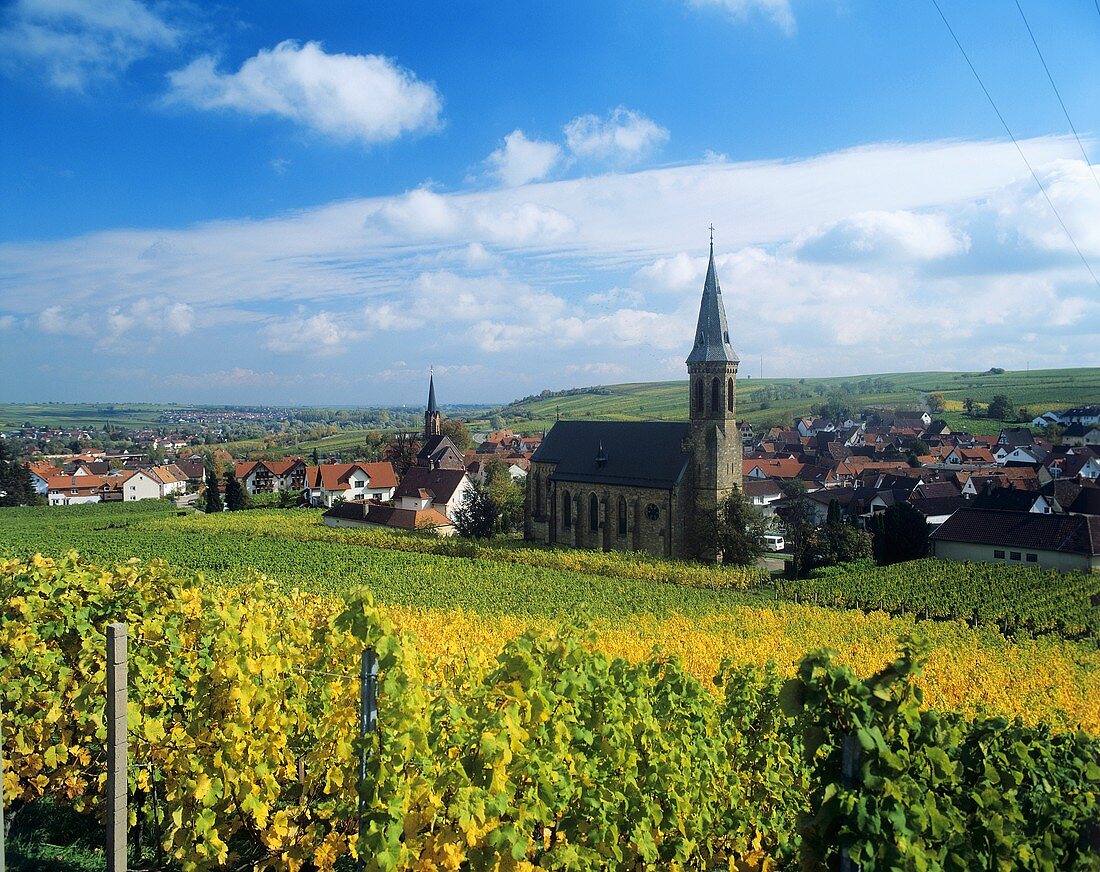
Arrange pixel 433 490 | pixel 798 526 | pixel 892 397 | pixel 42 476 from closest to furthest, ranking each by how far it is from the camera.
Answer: pixel 798 526
pixel 433 490
pixel 42 476
pixel 892 397

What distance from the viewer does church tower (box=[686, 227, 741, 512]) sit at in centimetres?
4322

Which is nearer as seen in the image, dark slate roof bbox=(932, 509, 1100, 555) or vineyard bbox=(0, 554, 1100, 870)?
vineyard bbox=(0, 554, 1100, 870)

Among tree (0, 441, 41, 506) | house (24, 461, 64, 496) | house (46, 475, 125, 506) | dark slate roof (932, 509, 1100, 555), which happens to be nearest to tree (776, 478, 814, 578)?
dark slate roof (932, 509, 1100, 555)

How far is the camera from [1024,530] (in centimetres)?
3381

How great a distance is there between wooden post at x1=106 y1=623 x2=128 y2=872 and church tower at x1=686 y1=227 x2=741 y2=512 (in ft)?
127

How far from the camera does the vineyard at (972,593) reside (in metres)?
26.1

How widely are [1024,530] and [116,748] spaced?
1458 inches

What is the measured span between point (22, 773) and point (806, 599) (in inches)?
1128

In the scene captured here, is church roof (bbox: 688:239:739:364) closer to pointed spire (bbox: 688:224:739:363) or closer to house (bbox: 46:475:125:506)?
pointed spire (bbox: 688:224:739:363)

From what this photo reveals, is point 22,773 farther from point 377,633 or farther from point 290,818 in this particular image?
point 377,633

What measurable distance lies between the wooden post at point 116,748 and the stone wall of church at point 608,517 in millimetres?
38628

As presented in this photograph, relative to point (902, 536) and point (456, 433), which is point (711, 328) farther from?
point (456, 433)

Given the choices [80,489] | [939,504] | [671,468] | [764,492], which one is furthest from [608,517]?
[80,489]

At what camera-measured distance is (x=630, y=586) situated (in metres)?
34.7
